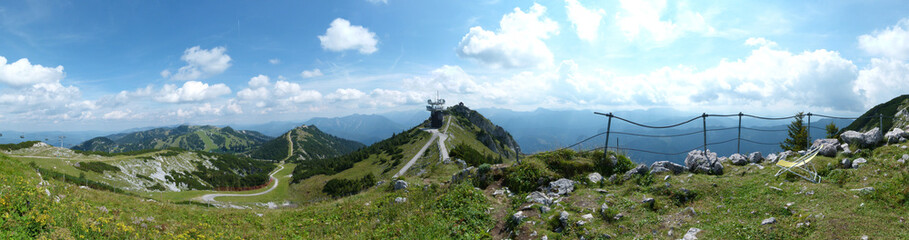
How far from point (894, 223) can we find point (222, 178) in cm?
19412

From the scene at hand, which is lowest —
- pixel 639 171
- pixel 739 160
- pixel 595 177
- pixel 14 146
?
pixel 14 146

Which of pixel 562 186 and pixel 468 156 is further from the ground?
pixel 562 186

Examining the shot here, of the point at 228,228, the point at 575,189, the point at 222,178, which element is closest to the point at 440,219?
the point at 575,189

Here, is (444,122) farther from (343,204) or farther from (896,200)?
(896,200)

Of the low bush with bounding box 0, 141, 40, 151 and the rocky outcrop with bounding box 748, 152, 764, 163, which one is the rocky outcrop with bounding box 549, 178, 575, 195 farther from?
the low bush with bounding box 0, 141, 40, 151

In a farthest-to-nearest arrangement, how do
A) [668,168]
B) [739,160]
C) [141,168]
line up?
[141,168] < [739,160] < [668,168]

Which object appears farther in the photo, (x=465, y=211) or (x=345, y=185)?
(x=345, y=185)

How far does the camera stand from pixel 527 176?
15.8 meters

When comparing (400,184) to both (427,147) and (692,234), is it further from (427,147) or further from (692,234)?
(427,147)

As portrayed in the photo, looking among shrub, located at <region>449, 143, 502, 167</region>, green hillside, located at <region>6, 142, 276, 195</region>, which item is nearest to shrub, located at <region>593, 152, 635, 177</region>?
shrub, located at <region>449, 143, 502, 167</region>

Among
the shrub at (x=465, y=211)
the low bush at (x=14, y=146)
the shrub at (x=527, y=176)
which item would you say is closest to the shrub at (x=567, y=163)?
the shrub at (x=527, y=176)

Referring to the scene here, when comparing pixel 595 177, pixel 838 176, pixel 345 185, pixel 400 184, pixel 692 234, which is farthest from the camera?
pixel 345 185

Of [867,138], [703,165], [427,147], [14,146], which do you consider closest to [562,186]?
[703,165]

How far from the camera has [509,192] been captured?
15008mm
